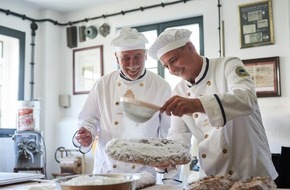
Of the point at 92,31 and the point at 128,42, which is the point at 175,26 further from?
the point at 128,42

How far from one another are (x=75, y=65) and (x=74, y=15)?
2.35 feet

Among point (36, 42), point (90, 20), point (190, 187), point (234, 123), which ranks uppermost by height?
point (90, 20)

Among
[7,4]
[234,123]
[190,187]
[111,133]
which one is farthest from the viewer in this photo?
[7,4]

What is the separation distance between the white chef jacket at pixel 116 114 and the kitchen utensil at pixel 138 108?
2.52 feet

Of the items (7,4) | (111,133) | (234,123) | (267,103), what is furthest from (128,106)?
(7,4)

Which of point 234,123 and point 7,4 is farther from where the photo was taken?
point 7,4

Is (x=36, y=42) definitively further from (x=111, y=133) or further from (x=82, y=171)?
(x=111, y=133)

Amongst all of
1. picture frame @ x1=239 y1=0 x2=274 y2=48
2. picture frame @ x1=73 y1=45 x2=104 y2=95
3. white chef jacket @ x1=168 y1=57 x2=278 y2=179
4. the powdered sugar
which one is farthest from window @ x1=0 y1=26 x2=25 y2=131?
the powdered sugar

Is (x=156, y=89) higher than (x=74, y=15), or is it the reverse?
(x=74, y=15)

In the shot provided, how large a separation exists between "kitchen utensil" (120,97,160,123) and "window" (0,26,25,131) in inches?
143

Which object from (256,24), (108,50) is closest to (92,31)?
(108,50)

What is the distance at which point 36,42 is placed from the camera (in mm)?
4859

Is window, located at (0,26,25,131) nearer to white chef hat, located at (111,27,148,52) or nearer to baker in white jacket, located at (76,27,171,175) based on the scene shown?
baker in white jacket, located at (76,27,171,175)

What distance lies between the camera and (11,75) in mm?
4648
